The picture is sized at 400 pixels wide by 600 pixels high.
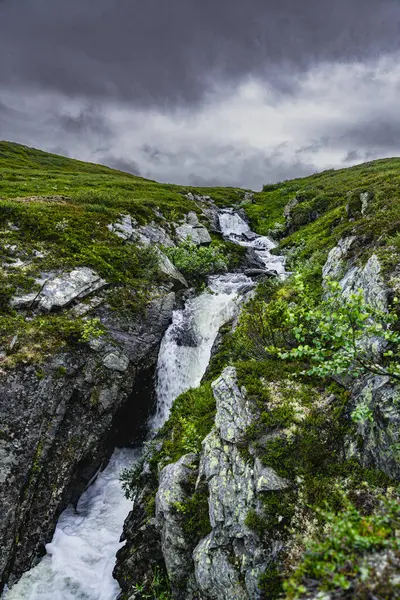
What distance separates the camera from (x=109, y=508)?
15180mm

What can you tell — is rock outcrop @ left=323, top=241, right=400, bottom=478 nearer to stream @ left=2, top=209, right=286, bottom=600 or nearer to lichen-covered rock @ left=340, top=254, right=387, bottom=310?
lichen-covered rock @ left=340, top=254, right=387, bottom=310

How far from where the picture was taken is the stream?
11.9m

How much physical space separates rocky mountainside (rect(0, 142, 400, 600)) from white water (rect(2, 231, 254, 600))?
1.95 ft

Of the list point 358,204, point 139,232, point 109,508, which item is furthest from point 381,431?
point 139,232

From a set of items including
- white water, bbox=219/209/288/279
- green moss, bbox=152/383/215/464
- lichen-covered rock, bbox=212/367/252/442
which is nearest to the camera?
lichen-covered rock, bbox=212/367/252/442

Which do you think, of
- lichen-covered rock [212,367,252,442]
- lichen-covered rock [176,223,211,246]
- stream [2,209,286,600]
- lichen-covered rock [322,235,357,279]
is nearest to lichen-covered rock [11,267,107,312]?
stream [2,209,286,600]

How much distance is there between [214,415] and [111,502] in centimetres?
736

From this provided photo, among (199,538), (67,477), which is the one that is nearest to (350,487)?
(199,538)

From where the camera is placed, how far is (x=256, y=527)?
26.4ft

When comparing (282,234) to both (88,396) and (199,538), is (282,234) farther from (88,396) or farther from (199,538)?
(199,538)

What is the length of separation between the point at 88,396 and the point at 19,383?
2.89 meters

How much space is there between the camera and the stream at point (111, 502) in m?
11.9

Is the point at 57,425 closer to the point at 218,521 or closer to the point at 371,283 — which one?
the point at 218,521

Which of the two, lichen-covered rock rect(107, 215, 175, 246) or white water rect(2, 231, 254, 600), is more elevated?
lichen-covered rock rect(107, 215, 175, 246)
